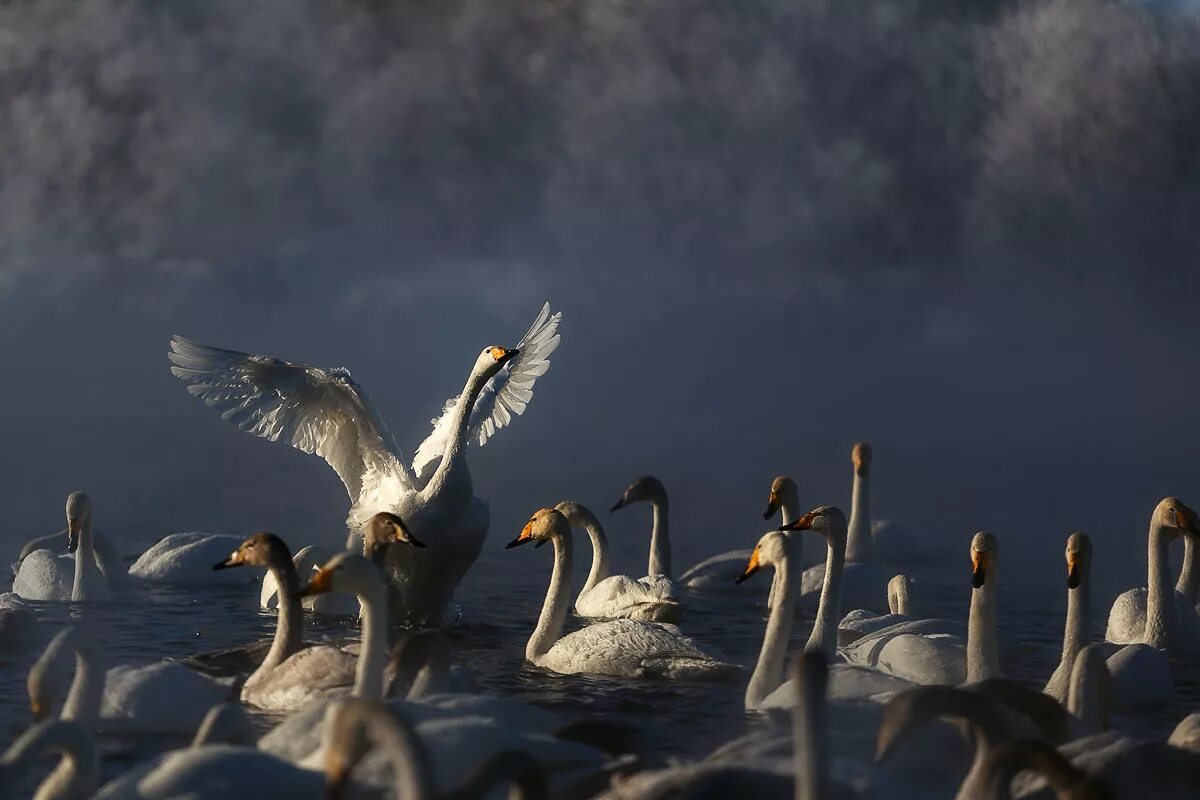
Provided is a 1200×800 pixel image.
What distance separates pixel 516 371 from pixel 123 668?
251 inches

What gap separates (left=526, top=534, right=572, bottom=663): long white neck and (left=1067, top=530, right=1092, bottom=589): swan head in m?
2.95

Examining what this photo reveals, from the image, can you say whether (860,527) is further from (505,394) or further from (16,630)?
(16,630)

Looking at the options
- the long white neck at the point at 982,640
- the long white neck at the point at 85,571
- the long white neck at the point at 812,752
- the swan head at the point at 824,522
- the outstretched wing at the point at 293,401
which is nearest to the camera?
the long white neck at the point at 812,752

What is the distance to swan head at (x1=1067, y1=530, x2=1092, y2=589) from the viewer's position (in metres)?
9.02

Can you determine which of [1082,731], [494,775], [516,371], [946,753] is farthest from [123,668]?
[516,371]

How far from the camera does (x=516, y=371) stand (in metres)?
13.7

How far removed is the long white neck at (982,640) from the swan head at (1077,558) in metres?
0.75

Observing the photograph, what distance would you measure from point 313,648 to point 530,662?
2.22m

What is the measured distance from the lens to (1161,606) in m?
10.2

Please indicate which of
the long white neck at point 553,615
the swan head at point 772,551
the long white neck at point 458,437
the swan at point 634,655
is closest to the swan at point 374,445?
the long white neck at point 458,437

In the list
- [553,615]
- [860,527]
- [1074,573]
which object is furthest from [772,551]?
[860,527]

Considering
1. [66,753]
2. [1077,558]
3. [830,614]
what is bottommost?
[66,753]

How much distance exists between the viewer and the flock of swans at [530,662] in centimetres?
529

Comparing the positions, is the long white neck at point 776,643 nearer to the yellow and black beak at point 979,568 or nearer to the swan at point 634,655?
the swan at point 634,655
